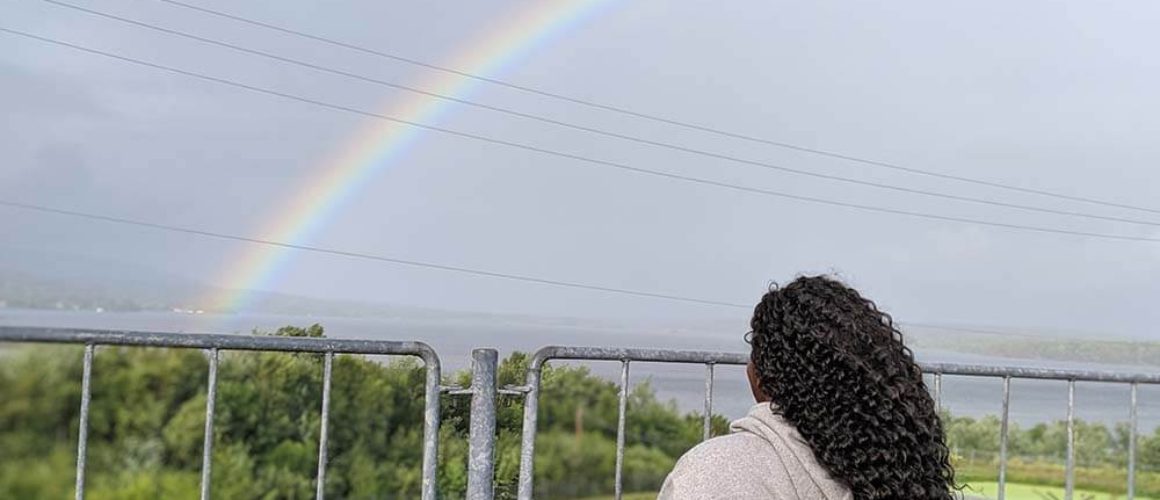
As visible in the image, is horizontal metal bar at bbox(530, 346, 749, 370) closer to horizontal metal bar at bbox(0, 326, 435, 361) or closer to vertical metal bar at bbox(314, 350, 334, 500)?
horizontal metal bar at bbox(0, 326, 435, 361)

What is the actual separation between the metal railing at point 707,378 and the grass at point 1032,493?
246 millimetres

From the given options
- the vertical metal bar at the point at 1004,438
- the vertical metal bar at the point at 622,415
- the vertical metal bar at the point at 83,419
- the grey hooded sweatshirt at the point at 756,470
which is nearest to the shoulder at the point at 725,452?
the grey hooded sweatshirt at the point at 756,470

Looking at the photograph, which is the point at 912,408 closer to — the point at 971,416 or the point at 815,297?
the point at 815,297

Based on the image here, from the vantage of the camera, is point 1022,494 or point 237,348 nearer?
point 237,348

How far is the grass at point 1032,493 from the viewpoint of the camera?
4.75 m

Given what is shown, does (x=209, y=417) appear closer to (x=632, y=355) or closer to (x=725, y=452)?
(x=632, y=355)

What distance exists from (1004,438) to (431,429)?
8.28 feet

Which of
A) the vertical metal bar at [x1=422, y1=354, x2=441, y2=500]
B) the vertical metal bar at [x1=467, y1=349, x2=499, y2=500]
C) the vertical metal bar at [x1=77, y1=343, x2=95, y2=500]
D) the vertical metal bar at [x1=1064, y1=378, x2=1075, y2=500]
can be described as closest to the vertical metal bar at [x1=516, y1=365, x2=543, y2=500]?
the vertical metal bar at [x1=467, y1=349, x2=499, y2=500]

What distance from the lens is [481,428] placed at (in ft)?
10.3

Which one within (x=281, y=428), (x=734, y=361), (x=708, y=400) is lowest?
(x=281, y=428)

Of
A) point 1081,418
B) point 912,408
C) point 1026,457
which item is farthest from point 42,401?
point 1026,457

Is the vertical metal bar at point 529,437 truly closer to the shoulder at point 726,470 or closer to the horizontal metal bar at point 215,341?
the horizontal metal bar at point 215,341

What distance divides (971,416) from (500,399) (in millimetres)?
2890

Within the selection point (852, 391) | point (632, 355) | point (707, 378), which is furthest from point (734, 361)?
point (852, 391)
